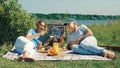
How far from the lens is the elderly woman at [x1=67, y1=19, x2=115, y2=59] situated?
9680mm

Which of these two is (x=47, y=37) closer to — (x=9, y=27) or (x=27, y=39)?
(x=27, y=39)

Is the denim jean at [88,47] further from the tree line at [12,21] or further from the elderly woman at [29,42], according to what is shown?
the tree line at [12,21]

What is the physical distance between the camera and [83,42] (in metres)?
9.93

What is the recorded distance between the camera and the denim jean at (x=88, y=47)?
9691 mm

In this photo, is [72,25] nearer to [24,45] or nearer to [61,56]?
[61,56]

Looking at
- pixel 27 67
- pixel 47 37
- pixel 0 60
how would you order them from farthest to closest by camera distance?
pixel 47 37 < pixel 0 60 < pixel 27 67

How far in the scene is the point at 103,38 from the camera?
1445 cm

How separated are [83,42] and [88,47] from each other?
0.70ft

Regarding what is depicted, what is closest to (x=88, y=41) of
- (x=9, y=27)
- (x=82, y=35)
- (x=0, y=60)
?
(x=82, y=35)

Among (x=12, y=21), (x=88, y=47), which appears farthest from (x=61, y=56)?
(x=12, y=21)

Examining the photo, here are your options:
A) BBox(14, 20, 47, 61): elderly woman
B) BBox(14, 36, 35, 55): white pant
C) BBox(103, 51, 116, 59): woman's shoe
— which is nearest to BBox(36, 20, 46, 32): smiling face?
BBox(14, 20, 47, 61): elderly woman

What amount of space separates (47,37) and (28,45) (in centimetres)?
133

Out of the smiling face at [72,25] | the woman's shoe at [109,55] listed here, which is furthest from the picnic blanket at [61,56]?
the smiling face at [72,25]

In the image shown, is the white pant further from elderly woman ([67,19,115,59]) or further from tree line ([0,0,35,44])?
tree line ([0,0,35,44])
